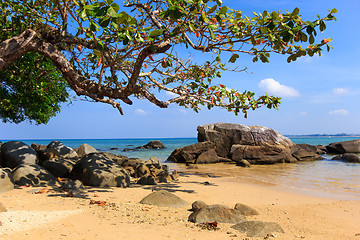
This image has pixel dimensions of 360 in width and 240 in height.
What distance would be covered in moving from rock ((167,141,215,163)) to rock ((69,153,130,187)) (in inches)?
391

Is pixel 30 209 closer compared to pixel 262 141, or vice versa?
pixel 30 209

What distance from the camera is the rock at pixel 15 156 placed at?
935 cm

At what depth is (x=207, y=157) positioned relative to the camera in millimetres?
17125

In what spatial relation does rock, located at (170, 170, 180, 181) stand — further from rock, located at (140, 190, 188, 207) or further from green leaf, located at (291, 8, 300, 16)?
green leaf, located at (291, 8, 300, 16)

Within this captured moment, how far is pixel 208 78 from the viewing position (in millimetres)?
10133

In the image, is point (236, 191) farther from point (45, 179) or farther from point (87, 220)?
point (45, 179)

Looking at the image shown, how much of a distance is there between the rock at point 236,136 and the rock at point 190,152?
2.66 ft

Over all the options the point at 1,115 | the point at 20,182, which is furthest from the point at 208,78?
the point at 1,115

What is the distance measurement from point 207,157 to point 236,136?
3.02 m

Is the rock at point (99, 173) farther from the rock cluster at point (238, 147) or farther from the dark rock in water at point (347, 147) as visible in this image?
the dark rock in water at point (347, 147)

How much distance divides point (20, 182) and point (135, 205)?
353 cm

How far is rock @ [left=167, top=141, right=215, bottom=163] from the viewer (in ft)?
58.0

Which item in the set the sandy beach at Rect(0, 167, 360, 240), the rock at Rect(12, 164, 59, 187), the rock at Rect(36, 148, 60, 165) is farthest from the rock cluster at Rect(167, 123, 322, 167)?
the rock at Rect(12, 164, 59, 187)

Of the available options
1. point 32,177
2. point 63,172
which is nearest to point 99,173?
point 32,177
